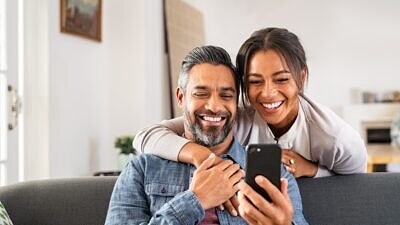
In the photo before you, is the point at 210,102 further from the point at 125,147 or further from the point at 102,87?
the point at 102,87

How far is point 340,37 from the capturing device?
19.9 ft

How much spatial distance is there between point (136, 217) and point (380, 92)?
5.04m

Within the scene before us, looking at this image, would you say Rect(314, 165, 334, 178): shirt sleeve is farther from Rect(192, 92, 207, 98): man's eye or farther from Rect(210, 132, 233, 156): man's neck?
Rect(192, 92, 207, 98): man's eye

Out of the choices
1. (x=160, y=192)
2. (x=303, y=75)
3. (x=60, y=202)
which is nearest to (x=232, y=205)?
(x=160, y=192)

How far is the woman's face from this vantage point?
5.13 ft

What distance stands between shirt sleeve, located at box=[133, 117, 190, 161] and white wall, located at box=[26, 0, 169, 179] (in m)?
1.47

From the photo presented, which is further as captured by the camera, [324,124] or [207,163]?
[324,124]

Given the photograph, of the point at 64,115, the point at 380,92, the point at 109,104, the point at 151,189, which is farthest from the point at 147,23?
the point at 380,92

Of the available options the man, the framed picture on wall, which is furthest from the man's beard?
the framed picture on wall

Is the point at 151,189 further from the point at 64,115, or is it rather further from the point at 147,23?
the point at 147,23

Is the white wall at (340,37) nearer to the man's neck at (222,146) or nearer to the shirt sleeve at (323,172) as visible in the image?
the shirt sleeve at (323,172)

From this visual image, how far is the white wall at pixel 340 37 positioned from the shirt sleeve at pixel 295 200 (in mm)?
4411

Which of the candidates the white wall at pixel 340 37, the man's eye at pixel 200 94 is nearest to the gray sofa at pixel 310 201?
the man's eye at pixel 200 94

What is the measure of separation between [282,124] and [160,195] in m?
0.41
